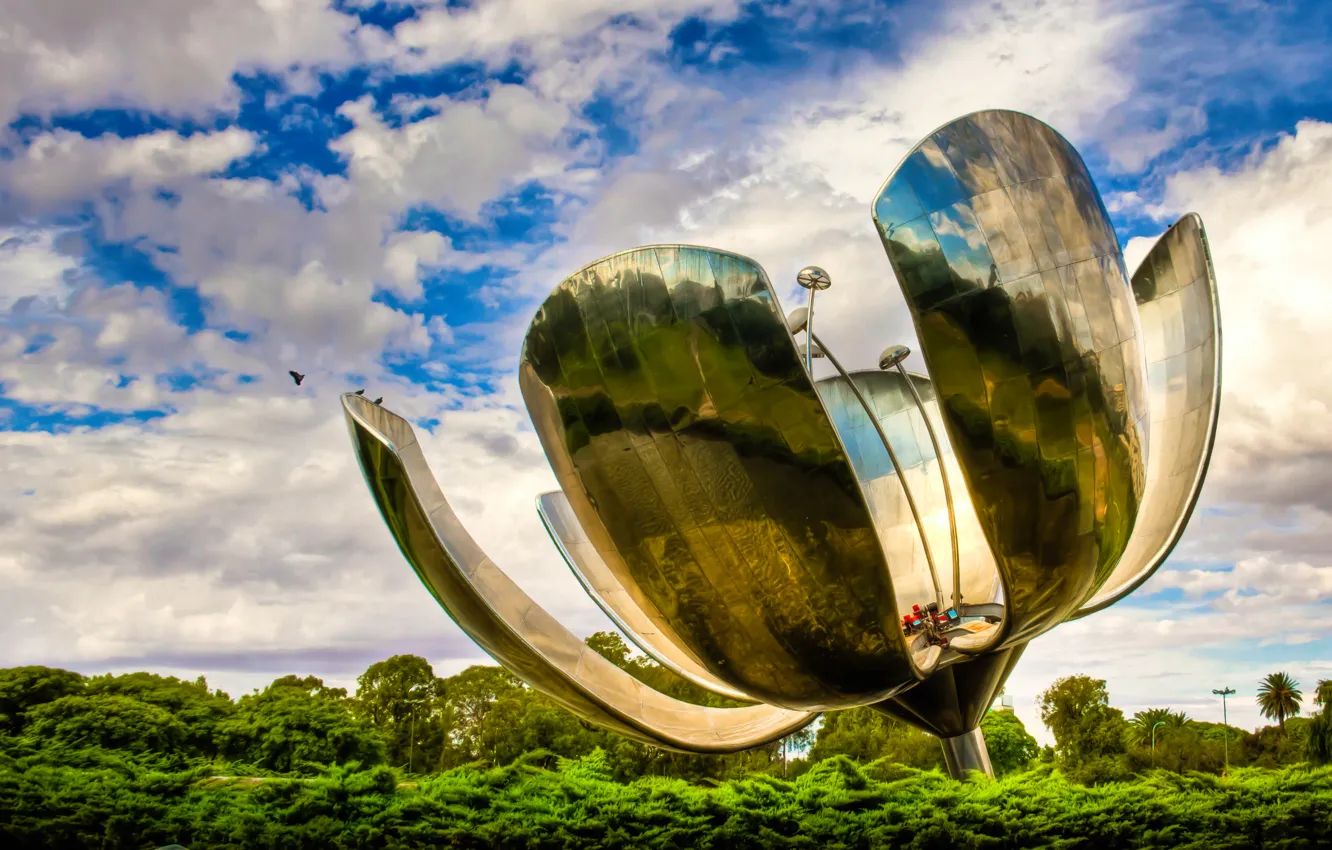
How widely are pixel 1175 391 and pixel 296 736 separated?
2662 centimetres

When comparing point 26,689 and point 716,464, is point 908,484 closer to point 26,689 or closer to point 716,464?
point 716,464

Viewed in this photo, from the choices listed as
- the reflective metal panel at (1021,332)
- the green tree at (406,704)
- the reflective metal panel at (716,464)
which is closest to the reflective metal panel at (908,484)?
the reflective metal panel at (716,464)

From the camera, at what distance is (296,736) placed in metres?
30.0

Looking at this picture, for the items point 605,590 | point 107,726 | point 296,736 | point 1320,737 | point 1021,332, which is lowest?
point 1320,737

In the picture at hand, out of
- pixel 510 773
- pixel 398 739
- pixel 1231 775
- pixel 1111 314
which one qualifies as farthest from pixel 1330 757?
pixel 398 739

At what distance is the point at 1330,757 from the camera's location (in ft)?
96.7

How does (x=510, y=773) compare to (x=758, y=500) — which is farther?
(x=510, y=773)

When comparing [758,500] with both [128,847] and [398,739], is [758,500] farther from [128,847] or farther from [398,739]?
[398,739]

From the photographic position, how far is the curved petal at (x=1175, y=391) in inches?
367

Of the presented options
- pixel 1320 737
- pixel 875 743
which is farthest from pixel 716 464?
pixel 875 743

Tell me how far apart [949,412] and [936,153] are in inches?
69.0

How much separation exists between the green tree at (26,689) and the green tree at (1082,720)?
1277 inches

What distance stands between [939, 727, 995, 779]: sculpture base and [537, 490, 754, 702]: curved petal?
7.16 ft

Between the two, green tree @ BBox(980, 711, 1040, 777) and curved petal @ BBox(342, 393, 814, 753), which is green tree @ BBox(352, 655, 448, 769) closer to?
green tree @ BBox(980, 711, 1040, 777)
